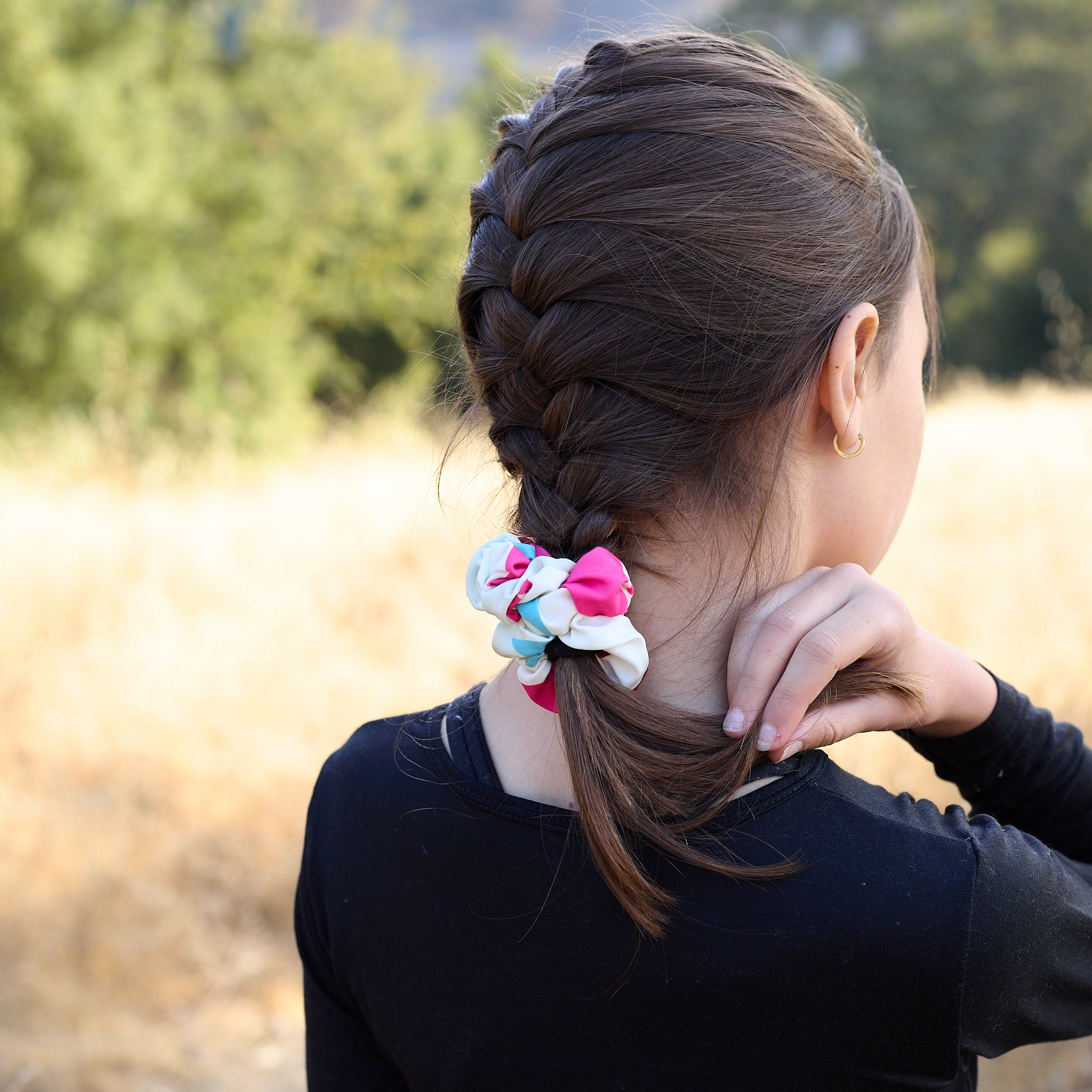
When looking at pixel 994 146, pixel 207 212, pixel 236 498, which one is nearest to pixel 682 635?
pixel 236 498

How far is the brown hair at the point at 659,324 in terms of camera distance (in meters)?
0.98

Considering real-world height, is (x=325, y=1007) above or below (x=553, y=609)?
below

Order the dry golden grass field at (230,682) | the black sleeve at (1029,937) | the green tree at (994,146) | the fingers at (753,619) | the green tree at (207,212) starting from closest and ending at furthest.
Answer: the black sleeve at (1029,937) → the fingers at (753,619) → the dry golden grass field at (230,682) → the green tree at (207,212) → the green tree at (994,146)

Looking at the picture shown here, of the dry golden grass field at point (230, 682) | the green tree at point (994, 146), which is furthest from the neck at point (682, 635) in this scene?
the green tree at point (994, 146)

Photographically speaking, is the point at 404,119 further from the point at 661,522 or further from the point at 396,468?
the point at 661,522

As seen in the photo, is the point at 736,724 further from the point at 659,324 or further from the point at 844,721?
the point at 659,324

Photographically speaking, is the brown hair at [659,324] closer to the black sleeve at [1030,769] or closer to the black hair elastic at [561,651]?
the black hair elastic at [561,651]

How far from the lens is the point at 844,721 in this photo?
1.02m

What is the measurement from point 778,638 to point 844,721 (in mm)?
118

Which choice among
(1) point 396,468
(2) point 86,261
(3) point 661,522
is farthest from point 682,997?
(2) point 86,261

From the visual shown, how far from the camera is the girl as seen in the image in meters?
0.93

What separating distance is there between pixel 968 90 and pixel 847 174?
2743 cm

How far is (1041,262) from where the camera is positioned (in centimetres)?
2270

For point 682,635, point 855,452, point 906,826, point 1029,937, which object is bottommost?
point 1029,937
